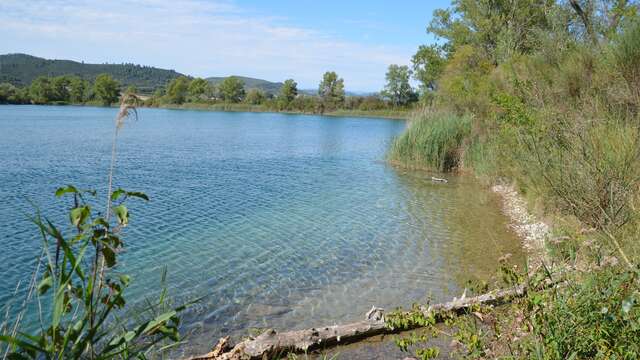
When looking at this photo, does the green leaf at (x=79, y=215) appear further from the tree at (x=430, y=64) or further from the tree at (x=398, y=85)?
the tree at (x=398, y=85)

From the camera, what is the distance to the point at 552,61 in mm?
13477

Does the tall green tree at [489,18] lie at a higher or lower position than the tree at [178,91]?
higher

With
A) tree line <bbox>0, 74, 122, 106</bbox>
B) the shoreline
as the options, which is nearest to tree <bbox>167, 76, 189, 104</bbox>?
the shoreline

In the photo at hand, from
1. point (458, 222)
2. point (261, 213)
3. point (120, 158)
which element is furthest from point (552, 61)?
point (120, 158)

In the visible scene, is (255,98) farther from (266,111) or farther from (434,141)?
(434,141)

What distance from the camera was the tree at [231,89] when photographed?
10456 centimetres

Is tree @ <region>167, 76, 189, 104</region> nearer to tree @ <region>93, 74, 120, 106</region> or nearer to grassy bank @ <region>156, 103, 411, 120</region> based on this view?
grassy bank @ <region>156, 103, 411, 120</region>

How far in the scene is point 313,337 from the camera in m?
5.01

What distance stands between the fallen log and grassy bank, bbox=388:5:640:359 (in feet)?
1.44

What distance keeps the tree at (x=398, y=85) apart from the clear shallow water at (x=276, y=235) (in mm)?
74363

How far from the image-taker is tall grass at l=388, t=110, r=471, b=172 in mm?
19547

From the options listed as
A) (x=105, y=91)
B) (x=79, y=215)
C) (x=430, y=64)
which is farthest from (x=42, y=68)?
(x=79, y=215)

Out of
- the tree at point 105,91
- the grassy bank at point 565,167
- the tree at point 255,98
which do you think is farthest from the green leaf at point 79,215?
the tree at point 105,91

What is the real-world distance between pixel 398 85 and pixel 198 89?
39540 millimetres
